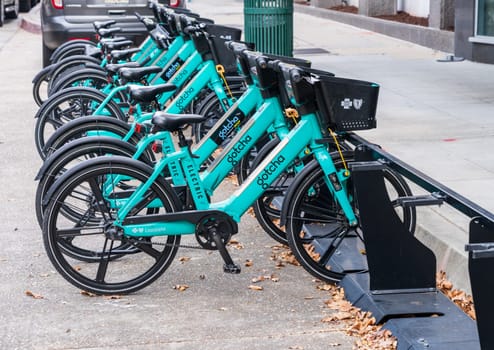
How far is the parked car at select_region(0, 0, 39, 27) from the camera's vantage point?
995 inches

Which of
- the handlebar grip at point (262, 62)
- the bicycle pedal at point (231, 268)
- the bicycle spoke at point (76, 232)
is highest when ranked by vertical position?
the handlebar grip at point (262, 62)

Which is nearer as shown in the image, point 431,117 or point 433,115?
point 431,117

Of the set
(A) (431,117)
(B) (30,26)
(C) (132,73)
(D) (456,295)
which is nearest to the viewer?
(D) (456,295)

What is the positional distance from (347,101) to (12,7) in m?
22.7

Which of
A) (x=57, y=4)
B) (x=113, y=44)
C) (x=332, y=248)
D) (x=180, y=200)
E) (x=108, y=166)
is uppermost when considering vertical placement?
(x=57, y=4)

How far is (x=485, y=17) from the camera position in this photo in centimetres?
1457

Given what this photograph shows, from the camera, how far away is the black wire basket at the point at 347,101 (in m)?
5.62

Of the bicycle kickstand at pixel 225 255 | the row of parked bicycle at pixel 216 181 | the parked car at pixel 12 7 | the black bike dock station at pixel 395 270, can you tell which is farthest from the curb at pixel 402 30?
the black bike dock station at pixel 395 270

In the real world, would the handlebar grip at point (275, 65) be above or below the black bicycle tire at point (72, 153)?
above

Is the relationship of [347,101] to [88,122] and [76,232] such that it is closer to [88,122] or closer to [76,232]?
[76,232]

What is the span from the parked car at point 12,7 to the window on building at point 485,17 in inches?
546

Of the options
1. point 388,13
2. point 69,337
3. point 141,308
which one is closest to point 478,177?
point 141,308

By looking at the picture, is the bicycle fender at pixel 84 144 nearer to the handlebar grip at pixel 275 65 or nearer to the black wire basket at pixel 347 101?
the handlebar grip at pixel 275 65

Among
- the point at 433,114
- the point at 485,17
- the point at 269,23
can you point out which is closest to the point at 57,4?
the point at 269,23
